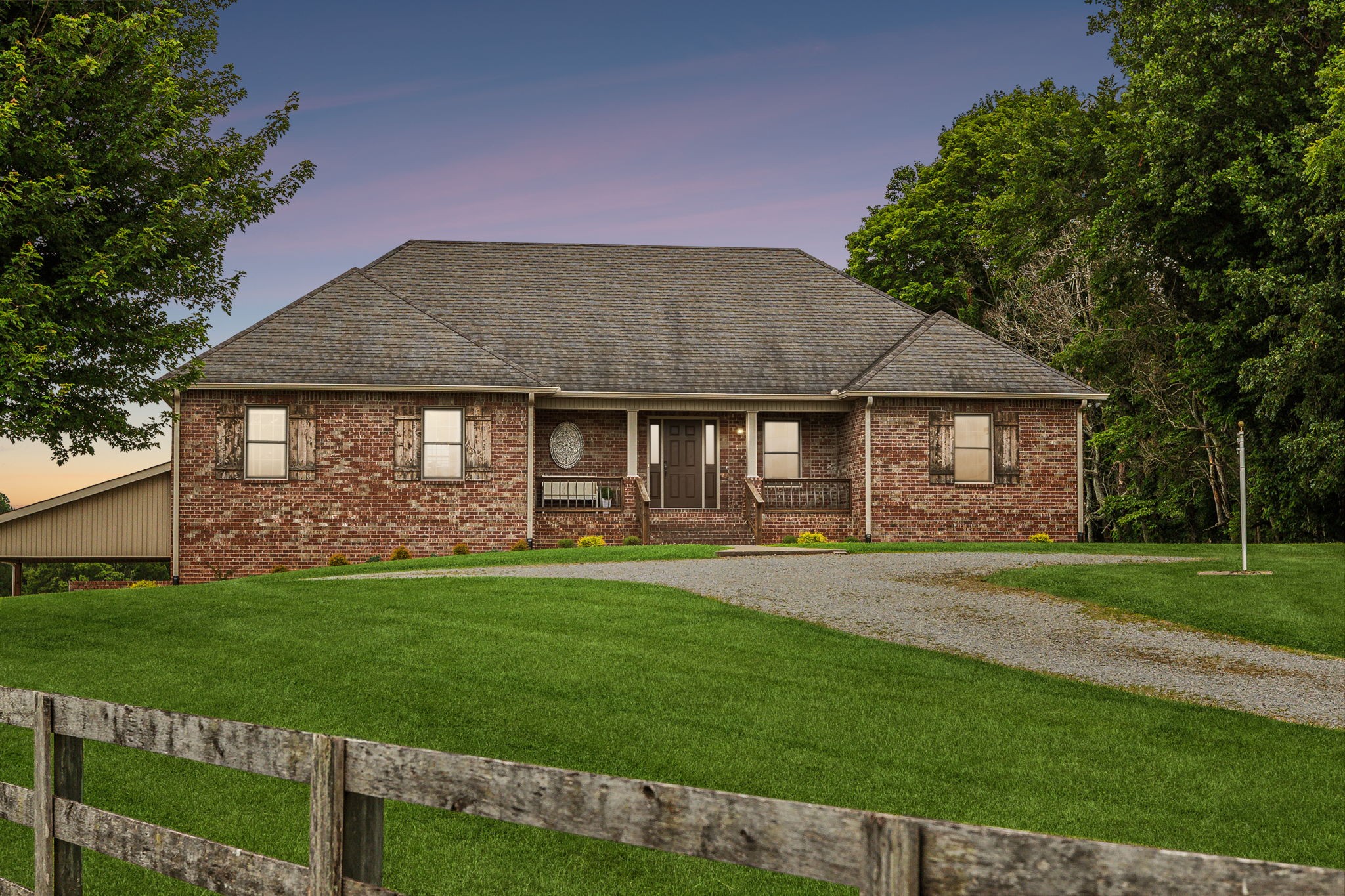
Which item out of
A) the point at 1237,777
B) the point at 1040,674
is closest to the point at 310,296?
the point at 1040,674

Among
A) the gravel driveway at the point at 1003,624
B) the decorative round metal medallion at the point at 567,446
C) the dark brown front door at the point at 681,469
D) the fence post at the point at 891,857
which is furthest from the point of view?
the dark brown front door at the point at 681,469

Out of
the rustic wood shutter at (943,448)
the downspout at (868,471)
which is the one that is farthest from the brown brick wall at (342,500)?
the rustic wood shutter at (943,448)

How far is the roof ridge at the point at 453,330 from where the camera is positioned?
24.5 metres

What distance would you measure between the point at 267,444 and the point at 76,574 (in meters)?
49.2

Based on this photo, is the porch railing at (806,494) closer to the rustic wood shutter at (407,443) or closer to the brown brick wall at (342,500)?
the brown brick wall at (342,500)

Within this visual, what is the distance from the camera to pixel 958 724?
27.9 ft

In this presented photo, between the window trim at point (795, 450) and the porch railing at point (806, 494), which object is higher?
the window trim at point (795, 450)

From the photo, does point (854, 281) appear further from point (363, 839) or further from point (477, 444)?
point (363, 839)

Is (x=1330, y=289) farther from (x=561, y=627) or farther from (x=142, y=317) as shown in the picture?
(x=142, y=317)

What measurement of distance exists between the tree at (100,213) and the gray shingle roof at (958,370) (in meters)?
15.4

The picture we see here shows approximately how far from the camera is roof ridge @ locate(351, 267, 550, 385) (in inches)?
965

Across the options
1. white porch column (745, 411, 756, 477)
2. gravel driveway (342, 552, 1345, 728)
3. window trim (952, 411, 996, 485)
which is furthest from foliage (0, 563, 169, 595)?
gravel driveway (342, 552, 1345, 728)

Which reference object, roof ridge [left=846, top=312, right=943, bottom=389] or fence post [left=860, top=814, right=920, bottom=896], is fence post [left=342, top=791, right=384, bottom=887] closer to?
fence post [left=860, top=814, right=920, bottom=896]

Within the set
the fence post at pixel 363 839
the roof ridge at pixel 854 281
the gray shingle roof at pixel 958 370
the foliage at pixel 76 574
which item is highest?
the roof ridge at pixel 854 281
